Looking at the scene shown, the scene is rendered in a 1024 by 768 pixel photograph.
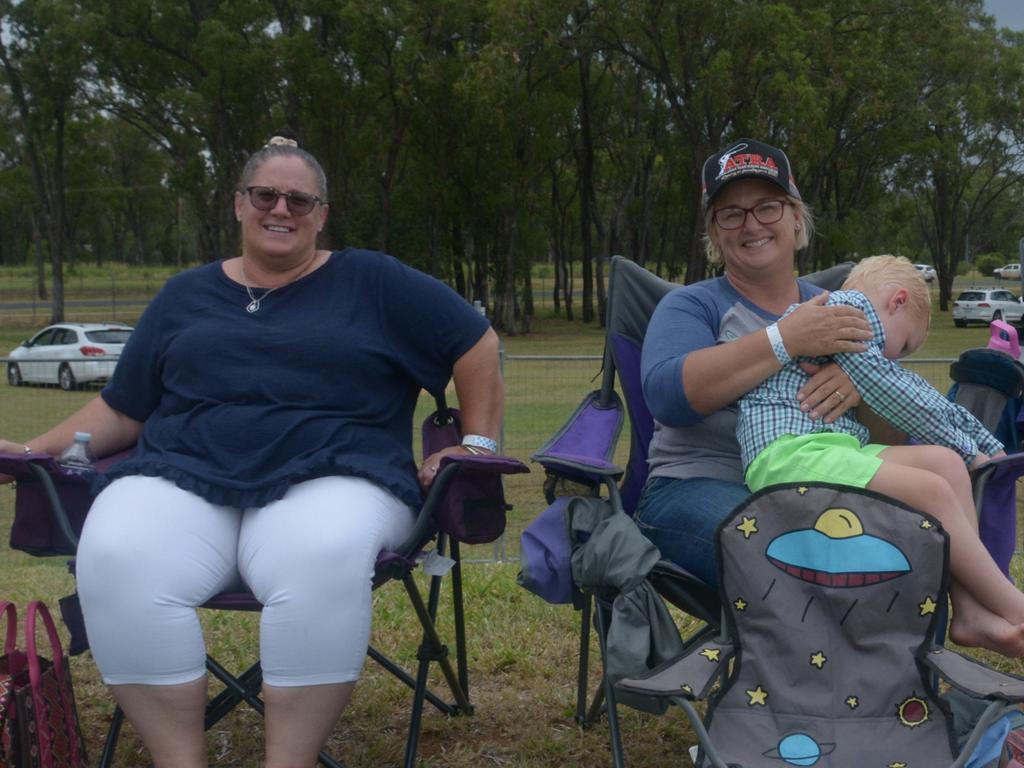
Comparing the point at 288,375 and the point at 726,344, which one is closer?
the point at 726,344

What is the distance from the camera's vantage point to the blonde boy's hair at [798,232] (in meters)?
2.71

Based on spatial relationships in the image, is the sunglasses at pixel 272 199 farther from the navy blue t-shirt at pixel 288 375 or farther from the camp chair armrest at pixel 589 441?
the camp chair armrest at pixel 589 441

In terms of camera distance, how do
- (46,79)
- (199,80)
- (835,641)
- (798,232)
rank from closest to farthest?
(835,641), (798,232), (199,80), (46,79)

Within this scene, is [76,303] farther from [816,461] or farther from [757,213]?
[816,461]

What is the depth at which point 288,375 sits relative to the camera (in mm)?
2543

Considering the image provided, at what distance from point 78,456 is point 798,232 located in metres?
1.80

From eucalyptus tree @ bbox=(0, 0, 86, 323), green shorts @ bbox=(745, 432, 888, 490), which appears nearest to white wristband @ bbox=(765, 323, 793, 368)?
green shorts @ bbox=(745, 432, 888, 490)

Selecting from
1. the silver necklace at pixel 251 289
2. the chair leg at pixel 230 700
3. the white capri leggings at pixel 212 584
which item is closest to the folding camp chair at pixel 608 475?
the white capri leggings at pixel 212 584

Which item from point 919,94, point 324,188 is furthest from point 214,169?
point 324,188

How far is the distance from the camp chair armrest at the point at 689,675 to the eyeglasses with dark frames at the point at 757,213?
104 centimetres

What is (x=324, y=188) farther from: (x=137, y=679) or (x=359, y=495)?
(x=137, y=679)

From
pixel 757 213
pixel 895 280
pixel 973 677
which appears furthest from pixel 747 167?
pixel 973 677

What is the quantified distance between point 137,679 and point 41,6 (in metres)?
26.8

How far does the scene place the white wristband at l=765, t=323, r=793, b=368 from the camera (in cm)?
234
